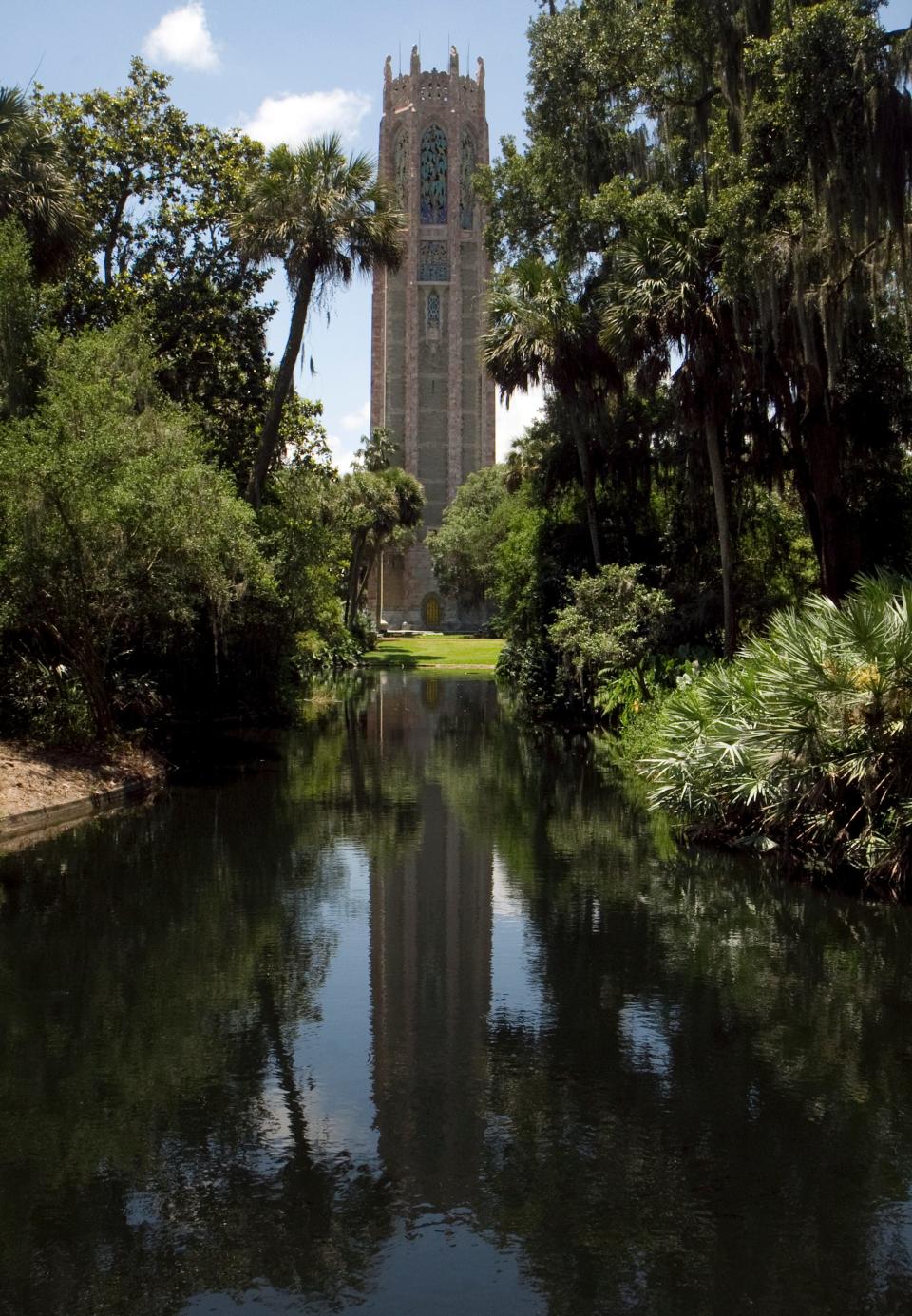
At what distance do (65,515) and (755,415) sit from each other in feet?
45.7

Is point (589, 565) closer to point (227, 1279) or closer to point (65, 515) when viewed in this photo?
point (65, 515)

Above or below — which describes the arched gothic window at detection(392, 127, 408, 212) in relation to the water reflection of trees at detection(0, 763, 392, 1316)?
above

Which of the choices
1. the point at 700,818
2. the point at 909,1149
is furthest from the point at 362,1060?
the point at 700,818

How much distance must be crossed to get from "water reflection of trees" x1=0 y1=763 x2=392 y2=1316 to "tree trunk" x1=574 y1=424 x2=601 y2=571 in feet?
67.8

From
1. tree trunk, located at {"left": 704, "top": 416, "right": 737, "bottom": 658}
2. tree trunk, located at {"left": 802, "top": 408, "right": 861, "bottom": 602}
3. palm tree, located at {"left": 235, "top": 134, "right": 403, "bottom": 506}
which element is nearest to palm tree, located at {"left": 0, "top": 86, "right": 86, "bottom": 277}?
palm tree, located at {"left": 235, "top": 134, "right": 403, "bottom": 506}

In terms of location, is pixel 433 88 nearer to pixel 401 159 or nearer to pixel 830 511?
pixel 401 159

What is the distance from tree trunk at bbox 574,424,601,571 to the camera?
104 ft

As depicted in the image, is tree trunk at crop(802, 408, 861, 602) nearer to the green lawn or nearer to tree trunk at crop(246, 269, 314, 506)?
tree trunk at crop(246, 269, 314, 506)

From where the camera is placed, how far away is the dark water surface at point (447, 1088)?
4.71m

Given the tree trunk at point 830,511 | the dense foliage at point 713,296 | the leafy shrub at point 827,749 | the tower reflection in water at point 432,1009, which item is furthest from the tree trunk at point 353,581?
the leafy shrub at point 827,749

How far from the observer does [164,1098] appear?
6438mm

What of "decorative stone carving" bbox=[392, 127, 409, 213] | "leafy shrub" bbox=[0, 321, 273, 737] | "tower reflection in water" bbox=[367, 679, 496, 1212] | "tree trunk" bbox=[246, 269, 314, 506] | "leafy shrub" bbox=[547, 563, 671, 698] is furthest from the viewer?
"decorative stone carving" bbox=[392, 127, 409, 213]

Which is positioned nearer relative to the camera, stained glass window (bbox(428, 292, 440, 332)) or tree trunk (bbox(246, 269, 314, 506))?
tree trunk (bbox(246, 269, 314, 506))

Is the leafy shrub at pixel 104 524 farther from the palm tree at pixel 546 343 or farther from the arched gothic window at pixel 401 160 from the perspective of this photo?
the arched gothic window at pixel 401 160
